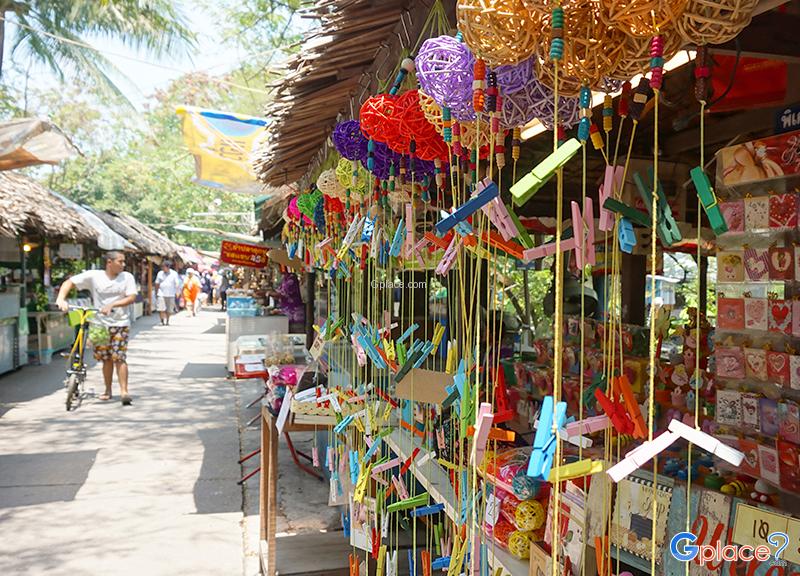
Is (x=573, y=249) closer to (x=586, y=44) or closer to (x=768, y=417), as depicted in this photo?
(x=586, y=44)

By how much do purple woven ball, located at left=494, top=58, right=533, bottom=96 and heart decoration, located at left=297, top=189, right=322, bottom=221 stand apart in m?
2.03

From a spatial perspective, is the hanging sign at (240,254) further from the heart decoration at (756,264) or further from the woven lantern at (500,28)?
the woven lantern at (500,28)

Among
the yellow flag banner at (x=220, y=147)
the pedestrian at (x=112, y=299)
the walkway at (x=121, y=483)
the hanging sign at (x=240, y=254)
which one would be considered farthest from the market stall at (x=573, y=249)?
the hanging sign at (x=240, y=254)

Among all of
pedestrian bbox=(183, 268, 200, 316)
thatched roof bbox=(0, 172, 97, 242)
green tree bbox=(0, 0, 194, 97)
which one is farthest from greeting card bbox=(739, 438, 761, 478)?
pedestrian bbox=(183, 268, 200, 316)

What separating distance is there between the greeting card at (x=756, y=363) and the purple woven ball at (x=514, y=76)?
0.92 meters

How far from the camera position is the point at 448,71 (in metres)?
1.08

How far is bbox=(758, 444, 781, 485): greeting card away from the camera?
1.41 m

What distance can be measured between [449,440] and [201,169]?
5.12 metres

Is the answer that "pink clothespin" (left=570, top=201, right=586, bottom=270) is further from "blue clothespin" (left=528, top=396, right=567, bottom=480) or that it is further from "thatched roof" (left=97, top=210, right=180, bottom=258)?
"thatched roof" (left=97, top=210, right=180, bottom=258)

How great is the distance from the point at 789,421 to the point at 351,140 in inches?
51.8

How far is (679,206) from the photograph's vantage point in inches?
104

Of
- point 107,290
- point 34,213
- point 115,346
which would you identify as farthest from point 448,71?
point 34,213

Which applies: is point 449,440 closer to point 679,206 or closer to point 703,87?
point 703,87

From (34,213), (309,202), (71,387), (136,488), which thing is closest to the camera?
(309,202)
